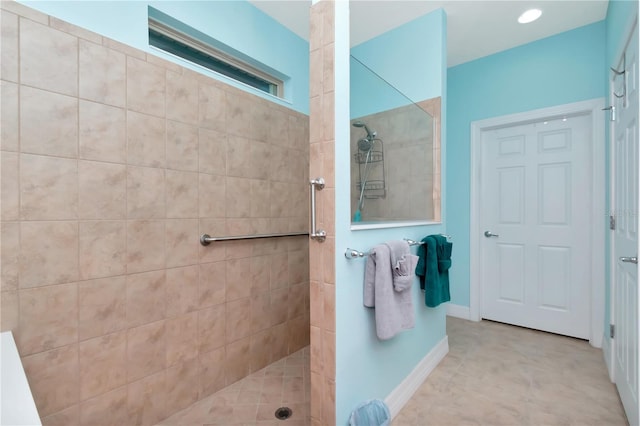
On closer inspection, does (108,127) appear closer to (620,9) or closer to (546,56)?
(620,9)

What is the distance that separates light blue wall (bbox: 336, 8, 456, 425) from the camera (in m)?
Result: 1.25

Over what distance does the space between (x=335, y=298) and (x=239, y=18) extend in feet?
6.36

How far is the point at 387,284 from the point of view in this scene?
4.52 ft

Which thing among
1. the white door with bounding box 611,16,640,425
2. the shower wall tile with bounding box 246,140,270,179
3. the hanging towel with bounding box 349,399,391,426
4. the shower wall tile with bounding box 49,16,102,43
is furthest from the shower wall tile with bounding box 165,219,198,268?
the white door with bounding box 611,16,640,425

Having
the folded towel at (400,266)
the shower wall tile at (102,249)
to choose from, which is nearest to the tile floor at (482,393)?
the folded towel at (400,266)

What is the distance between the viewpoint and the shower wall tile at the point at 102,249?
130 cm

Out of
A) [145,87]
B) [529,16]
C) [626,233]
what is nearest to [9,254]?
[145,87]

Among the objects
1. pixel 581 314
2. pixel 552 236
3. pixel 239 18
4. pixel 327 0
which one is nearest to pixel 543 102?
pixel 552 236

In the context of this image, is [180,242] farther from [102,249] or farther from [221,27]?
[221,27]

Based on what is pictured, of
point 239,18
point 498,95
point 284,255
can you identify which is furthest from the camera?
point 498,95

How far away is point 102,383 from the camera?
4.42 feet

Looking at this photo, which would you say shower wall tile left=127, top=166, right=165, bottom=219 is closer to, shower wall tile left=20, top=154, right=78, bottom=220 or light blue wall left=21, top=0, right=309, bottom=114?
shower wall tile left=20, top=154, right=78, bottom=220

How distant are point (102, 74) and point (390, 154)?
161cm

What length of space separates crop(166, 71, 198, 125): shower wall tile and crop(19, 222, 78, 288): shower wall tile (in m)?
0.74
